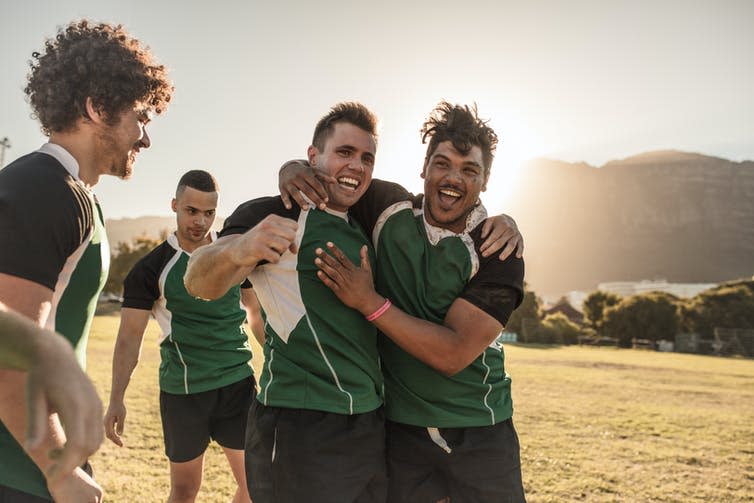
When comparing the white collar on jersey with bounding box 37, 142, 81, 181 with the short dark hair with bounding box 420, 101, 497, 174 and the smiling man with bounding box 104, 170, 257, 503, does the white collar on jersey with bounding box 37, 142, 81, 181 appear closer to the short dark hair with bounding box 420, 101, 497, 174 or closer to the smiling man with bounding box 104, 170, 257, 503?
the short dark hair with bounding box 420, 101, 497, 174

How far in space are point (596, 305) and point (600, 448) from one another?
238ft

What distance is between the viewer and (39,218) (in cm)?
206

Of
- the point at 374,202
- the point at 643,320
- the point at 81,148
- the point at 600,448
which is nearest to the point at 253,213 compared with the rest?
the point at 374,202

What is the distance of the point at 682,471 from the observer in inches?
356

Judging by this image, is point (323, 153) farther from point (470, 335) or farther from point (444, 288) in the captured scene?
point (470, 335)

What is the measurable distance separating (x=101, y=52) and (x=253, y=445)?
7.17 feet

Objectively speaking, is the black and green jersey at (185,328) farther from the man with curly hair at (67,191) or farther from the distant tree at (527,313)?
the distant tree at (527,313)

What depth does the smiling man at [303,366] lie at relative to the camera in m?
2.98

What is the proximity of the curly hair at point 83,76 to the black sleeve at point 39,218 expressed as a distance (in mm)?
331

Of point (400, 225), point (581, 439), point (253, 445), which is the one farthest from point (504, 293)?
point (581, 439)

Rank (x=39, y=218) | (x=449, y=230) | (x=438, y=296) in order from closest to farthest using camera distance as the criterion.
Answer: (x=39, y=218)
(x=438, y=296)
(x=449, y=230)

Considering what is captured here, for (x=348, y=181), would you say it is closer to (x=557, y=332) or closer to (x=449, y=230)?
(x=449, y=230)

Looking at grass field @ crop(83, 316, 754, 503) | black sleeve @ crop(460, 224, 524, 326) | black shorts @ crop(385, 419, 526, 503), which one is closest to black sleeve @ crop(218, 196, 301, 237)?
black sleeve @ crop(460, 224, 524, 326)

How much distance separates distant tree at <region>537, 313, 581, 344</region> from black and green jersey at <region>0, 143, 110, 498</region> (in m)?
68.3
